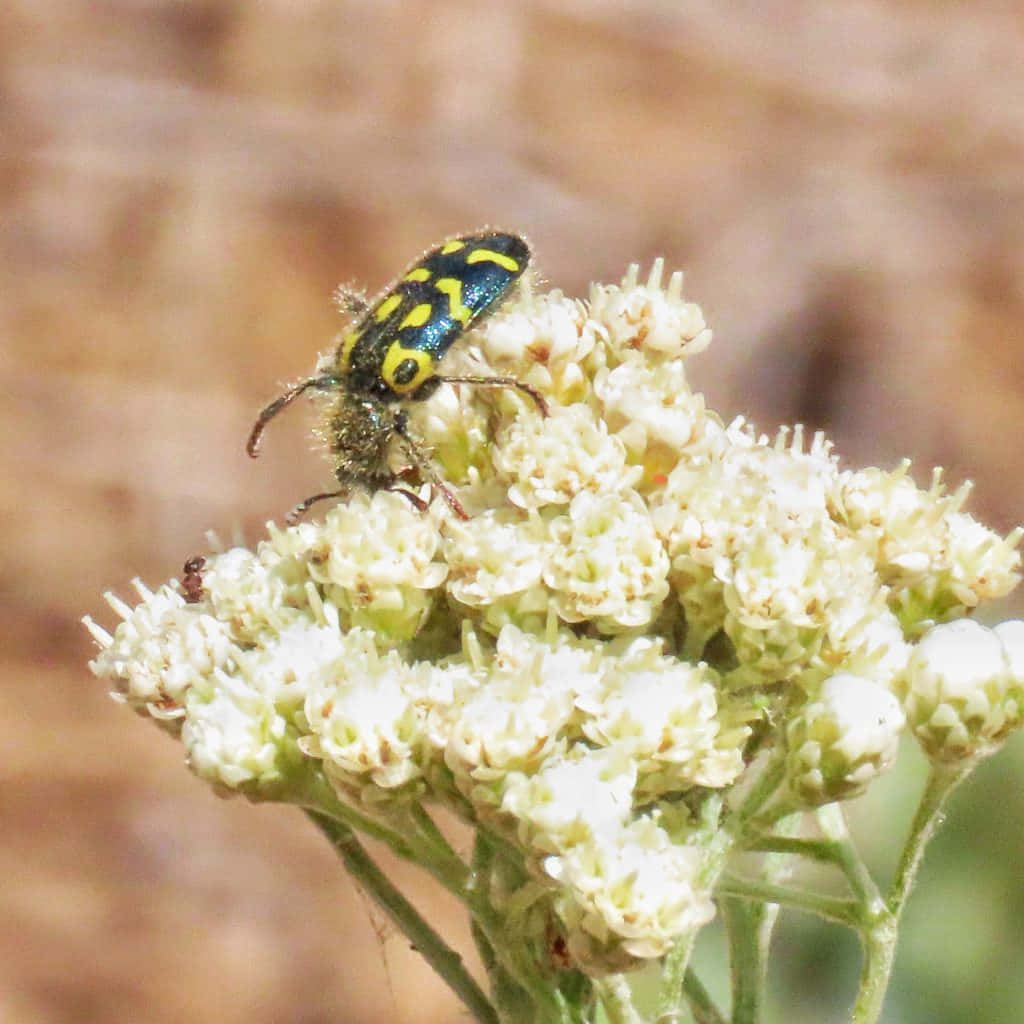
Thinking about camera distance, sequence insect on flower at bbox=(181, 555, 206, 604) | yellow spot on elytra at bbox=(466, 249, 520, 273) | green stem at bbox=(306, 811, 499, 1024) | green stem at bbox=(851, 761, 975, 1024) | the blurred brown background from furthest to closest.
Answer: the blurred brown background
yellow spot on elytra at bbox=(466, 249, 520, 273)
insect on flower at bbox=(181, 555, 206, 604)
green stem at bbox=(306, 811, 499, 1024)
green stem at bbox=(851, 761, 975, 1024)

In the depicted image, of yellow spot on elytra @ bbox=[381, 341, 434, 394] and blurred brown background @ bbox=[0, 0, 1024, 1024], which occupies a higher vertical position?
blurred brown background @ bbox=[0, 0, 1024, 1024]

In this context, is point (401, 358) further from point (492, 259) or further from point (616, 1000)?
point (616, 1000)

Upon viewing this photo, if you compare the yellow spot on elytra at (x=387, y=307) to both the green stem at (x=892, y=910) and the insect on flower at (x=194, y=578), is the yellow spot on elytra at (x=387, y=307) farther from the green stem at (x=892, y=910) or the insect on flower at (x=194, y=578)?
the green stem at (x=892, y=910)

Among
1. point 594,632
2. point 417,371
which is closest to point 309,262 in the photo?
point 417,371

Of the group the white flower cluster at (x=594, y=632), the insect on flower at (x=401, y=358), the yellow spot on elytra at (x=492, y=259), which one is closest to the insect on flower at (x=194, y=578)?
the white flower cluster at (x=594, y=632)

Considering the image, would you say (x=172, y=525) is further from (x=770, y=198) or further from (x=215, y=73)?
(x=770, y=198)

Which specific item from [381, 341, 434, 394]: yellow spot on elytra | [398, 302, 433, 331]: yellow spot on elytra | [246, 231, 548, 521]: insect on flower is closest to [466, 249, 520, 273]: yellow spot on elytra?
[246, 231, 548, 521]: insect on flower

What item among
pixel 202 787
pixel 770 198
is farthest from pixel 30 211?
pixel 770 198

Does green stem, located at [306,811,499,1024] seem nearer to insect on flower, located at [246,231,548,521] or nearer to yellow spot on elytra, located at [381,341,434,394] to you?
insect on flower, located at [246,231,548,521]
